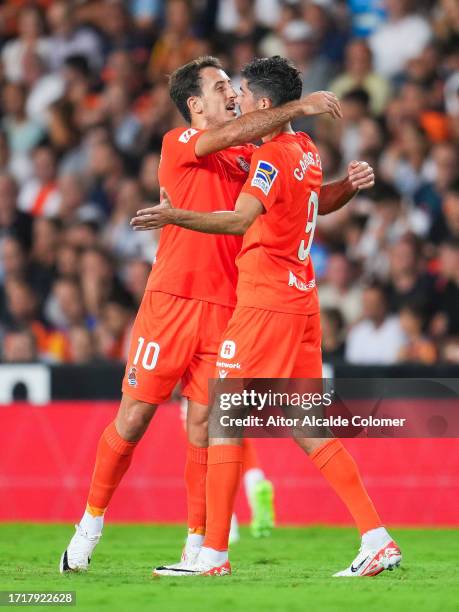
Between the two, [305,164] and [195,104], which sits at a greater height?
[195,104]

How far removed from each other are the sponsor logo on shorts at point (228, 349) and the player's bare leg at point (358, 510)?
1.77ft

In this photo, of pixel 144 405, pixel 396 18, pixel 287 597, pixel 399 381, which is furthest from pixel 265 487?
pixel 396 18

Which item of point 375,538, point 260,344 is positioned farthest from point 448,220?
point 375,538

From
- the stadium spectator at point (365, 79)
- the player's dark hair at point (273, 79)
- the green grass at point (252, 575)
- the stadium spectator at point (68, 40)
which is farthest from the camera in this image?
the stadium spectator at point (68, 40)

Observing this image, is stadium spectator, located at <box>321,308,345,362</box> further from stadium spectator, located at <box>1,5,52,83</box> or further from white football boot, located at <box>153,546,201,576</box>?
stadium spectator, located at <box>1,5,52,83</box>

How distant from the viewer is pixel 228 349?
5.99 meters

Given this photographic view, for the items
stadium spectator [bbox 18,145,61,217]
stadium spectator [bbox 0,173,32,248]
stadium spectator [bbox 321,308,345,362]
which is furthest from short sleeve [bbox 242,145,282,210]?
stadium spectator [bbox 18,145,61,217]

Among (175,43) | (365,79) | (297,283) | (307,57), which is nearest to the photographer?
(297,283)

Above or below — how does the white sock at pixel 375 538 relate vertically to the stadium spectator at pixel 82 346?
below

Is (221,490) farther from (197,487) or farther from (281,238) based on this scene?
(281,238)

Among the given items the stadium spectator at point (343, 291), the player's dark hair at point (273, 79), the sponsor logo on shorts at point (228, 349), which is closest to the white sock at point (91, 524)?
the sponsor logo on shorts at point (228, 349)

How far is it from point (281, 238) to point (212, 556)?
56.5 inches

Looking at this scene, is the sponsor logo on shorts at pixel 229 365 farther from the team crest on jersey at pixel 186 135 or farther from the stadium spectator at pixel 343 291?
the stadium spectator at pixel 343 291

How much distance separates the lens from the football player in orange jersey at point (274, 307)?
5.89 m
